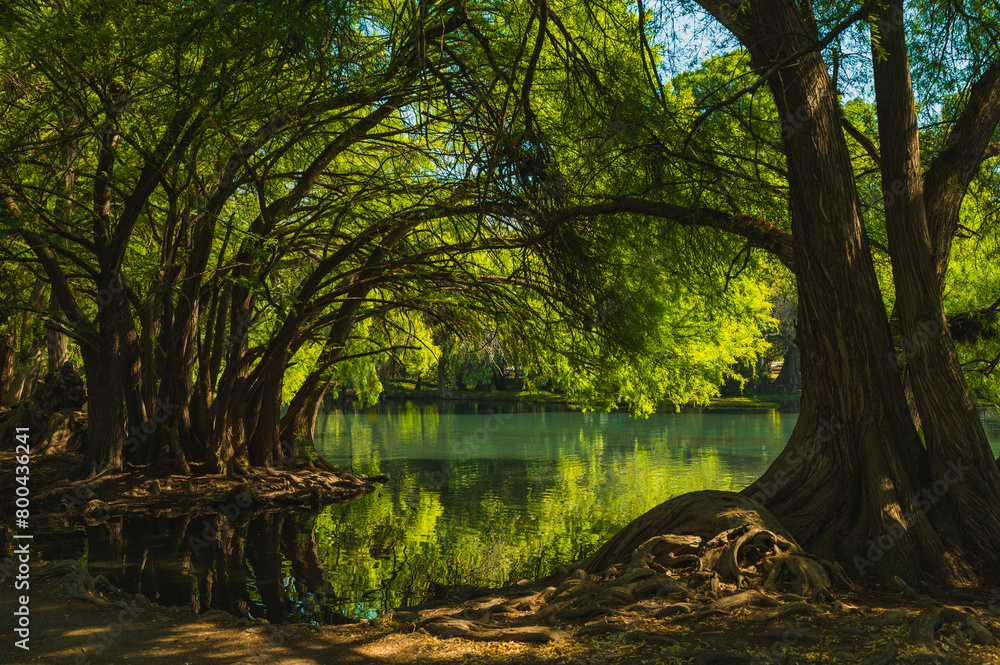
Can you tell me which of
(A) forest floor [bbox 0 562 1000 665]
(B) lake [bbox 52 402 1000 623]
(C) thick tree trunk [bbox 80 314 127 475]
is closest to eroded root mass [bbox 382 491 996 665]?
(A) forest floor [bbox 0 562 1000 665]

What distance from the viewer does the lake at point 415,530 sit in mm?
8102

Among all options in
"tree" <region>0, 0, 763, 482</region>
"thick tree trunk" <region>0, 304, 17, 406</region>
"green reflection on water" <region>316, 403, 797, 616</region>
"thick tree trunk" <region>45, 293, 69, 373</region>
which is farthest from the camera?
"thick tree trunk" <region>0, 304, 17, 406</region>

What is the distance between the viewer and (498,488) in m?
15.8

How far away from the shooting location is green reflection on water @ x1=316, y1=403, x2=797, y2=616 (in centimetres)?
912

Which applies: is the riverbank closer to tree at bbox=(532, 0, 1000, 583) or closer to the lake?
the lake

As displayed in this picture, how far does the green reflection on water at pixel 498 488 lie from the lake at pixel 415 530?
0.04 m

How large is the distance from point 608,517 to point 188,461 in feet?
26.2

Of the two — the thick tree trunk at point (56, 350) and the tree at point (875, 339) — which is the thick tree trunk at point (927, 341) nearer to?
the tree at point (875, 339)

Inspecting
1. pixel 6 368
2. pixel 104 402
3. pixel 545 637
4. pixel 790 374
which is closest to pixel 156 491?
pixel 104 402

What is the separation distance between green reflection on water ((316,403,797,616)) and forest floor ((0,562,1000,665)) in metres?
1.88

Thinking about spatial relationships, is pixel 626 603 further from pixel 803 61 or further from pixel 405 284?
pixel 405 284

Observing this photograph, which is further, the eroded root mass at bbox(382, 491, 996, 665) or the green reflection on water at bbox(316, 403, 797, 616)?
the green reflection on water at bbox(316, 403, 797, 616)

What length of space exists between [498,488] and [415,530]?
4.46 m

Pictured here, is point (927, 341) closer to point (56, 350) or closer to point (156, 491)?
point (156, 491)
